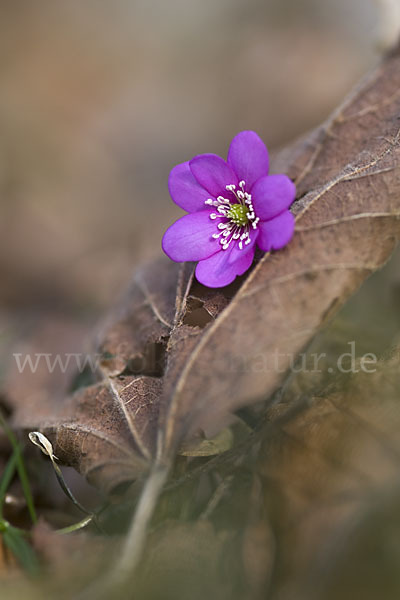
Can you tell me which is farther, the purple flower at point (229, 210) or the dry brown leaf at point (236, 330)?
the purple flower at point (229, 210)

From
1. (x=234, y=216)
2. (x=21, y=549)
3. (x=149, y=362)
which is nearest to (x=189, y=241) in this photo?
(x=234, y=216)

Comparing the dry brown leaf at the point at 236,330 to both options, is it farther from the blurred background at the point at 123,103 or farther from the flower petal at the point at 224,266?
the blurred background at the point at 123,103

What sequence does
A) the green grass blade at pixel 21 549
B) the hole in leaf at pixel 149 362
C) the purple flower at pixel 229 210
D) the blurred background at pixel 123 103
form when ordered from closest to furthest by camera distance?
the green grass blade at pixel 21 549 → the purple flower at pixel 229 210 → the hole in leaf at pixel 149 362 → the blurred background at pixel 123 103

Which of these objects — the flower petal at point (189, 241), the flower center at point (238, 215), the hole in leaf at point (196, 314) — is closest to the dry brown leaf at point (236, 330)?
the hole in leaf at point (196, 314)

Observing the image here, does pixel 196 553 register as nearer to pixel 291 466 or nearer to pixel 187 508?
pixel 187 508

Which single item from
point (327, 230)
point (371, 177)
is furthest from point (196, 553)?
point (371, 177)

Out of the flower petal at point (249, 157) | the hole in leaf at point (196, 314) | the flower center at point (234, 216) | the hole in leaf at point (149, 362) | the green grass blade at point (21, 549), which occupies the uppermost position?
the flower petal at point (249, 157)

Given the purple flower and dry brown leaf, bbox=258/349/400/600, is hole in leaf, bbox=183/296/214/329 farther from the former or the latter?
dry brown leaf, bbox=258/349/400/600
